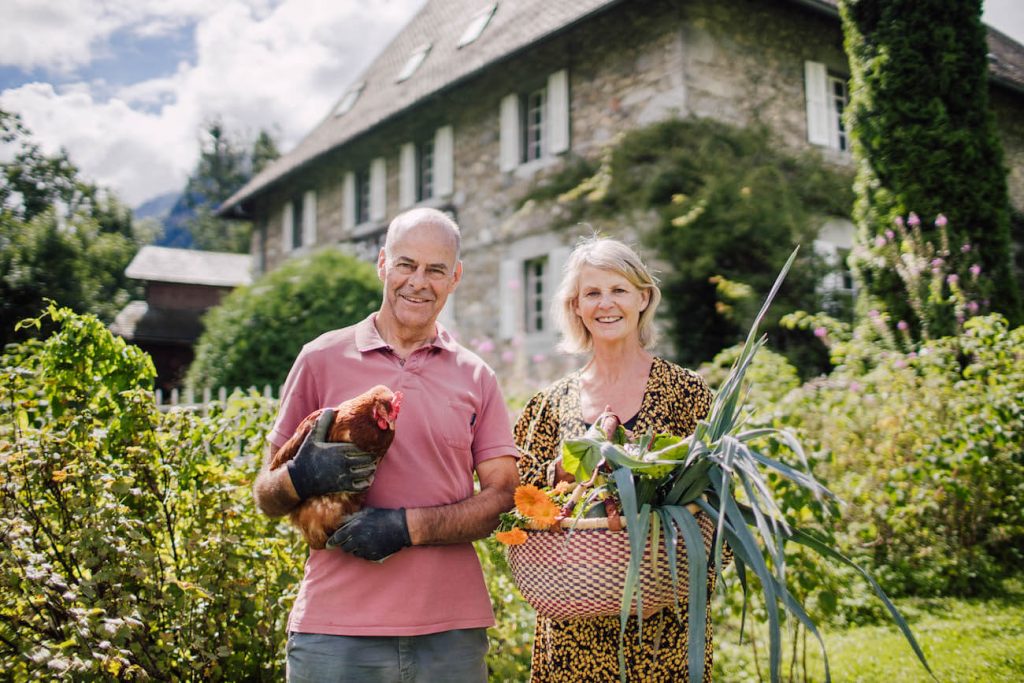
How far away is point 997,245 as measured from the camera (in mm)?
7293

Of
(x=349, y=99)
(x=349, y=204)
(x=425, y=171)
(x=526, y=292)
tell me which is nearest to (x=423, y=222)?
(x=526, y=292)

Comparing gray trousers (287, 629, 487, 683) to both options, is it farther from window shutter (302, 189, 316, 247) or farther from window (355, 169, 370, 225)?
window shutter (302, 189, 316, 247)

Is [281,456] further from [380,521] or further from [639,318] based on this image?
[639,318]

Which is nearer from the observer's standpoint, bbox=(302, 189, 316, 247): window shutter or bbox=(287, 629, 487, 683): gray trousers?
bbox=(287, 629, 487, 683): gray trousers

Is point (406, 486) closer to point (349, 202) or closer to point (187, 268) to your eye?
point (349, 202)

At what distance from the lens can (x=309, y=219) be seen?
15.6 metres

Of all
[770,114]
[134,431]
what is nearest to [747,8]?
[770,114]

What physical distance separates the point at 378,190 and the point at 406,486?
40.5 ft

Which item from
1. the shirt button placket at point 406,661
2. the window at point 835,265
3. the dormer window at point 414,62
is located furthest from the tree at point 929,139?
the dormer window at point 414,62

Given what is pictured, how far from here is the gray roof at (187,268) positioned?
2074 centimetres

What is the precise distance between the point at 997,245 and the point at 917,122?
55.7 inches

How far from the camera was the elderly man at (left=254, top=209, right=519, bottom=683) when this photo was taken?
5.59 feet

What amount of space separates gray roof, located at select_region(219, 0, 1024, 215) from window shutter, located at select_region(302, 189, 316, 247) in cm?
69

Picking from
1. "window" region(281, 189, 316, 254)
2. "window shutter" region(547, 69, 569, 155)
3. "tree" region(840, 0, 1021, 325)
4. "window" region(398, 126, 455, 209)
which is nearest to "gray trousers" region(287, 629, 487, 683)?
"tree" region(840, 0, 1021, 325)
